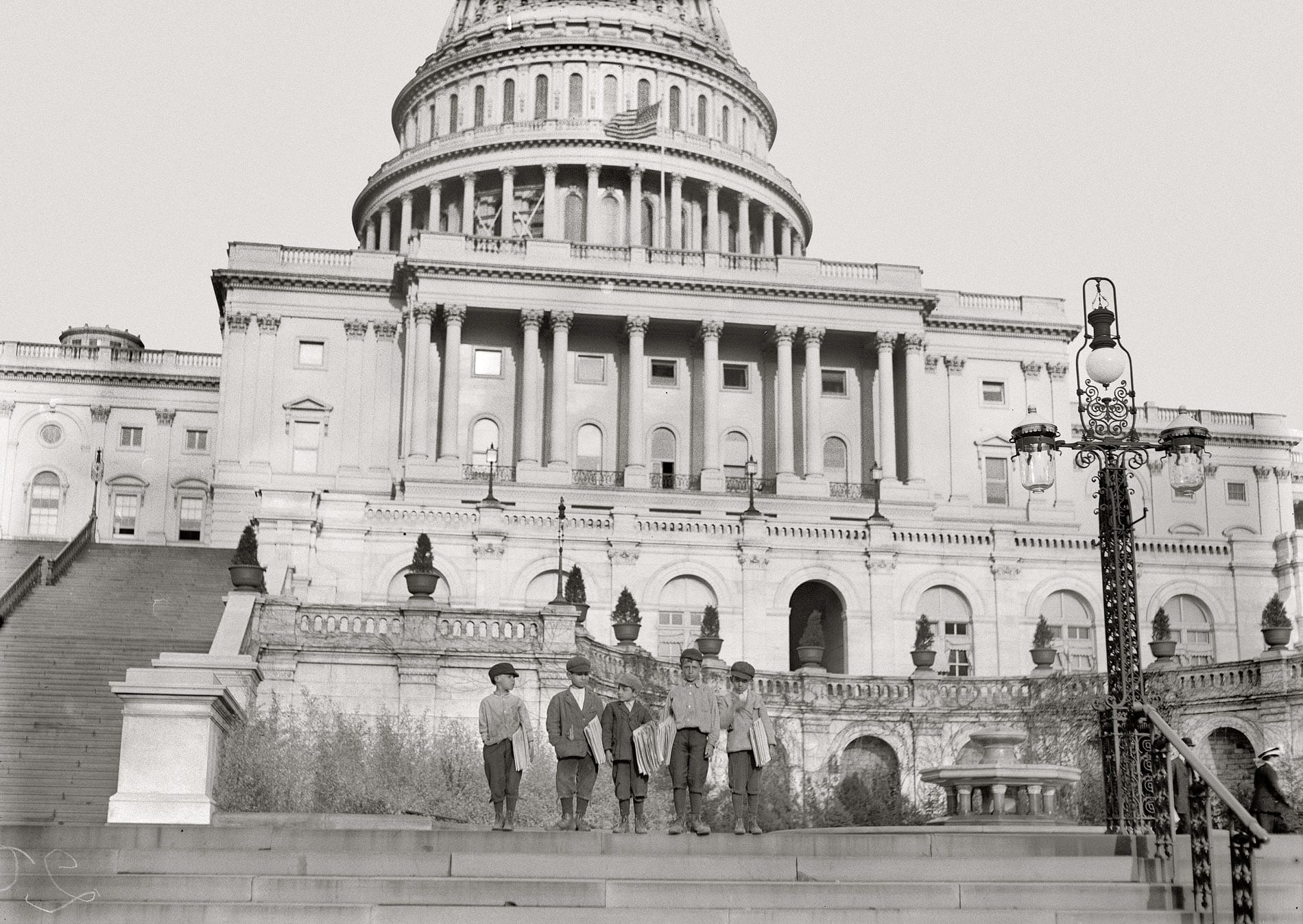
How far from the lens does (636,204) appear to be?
91.9 meters

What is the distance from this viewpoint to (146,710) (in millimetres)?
23703

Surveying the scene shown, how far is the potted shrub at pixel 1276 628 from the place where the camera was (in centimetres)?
3994

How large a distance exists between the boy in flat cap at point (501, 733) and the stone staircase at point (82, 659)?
4.89 m

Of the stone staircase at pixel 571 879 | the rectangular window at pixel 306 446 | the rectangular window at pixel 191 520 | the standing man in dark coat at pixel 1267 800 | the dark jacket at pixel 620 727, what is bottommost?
the stone staircase at pixel 571 879

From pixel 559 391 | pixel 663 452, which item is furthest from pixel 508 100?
pixel 559 391

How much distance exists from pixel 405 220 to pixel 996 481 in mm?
35656

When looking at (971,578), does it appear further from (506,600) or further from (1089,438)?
(1089,438)

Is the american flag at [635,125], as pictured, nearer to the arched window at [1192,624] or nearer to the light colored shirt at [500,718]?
the arched window at [1192,624]

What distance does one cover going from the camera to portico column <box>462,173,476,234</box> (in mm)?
91625

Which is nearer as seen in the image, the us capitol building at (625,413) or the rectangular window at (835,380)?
the us capitol building at (625,413)

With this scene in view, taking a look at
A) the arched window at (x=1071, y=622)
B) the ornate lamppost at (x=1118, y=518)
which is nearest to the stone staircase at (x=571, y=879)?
the ornate lamppost at (x=1118, y=518)

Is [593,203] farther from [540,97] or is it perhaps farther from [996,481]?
[996,481]

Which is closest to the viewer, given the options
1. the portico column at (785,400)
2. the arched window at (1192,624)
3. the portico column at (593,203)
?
the arched window at (1192,624)

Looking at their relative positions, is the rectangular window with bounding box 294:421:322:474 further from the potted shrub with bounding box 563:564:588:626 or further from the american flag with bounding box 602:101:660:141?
the potted shrub with bounding box 563:564:588:626
